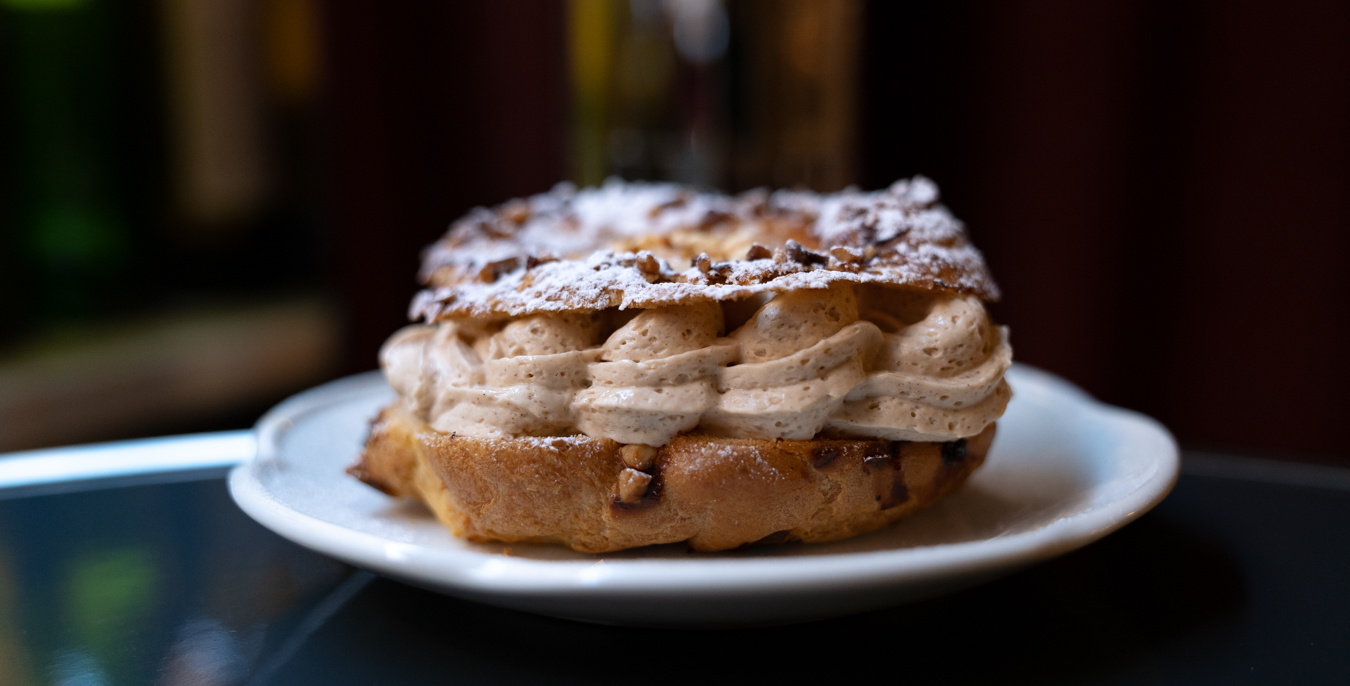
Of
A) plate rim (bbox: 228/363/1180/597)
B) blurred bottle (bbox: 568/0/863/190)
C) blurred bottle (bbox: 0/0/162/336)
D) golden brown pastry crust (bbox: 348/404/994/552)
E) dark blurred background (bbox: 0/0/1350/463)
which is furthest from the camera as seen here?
blurred bottle (bbox: 568/0/863/190)

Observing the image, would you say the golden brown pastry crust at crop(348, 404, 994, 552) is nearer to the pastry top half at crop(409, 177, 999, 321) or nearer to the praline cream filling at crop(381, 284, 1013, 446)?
the praline cream filling at crop(381, 284, 1013, 446)

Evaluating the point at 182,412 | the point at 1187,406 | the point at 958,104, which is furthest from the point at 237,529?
the point at 1187,406

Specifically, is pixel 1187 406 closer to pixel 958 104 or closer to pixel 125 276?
pixel 958 104

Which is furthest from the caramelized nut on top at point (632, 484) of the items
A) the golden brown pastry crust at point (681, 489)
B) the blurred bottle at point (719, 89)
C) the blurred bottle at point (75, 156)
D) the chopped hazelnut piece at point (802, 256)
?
the blurred bottle at point (75, 156)

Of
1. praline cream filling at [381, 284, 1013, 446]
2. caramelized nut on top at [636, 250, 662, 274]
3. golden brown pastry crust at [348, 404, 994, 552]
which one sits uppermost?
caramelized nut on top at [636, 250, 662, 274]

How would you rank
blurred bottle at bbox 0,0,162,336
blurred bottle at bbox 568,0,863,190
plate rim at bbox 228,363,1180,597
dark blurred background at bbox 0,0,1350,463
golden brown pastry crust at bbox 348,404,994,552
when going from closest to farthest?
plate rim at bbox 228,363,1180,597 < golden brown pastry crust at bbox 348,404,994,552 < blurred bottle at bbox 0,0,162,336 < dark blurred background at bbox 0,0,1350,463 < blurred bottle at bbox 568,0,863,190

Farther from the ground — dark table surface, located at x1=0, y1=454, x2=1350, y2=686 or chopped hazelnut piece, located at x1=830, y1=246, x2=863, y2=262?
chopped hazelnut piece, located at x1=830, y1=246, x2=863, y2=262

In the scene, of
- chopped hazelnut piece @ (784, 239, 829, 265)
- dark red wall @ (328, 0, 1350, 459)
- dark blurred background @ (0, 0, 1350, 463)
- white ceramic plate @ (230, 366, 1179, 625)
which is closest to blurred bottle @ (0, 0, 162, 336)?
dark blurred background @ (0, 0, 1350, 463)

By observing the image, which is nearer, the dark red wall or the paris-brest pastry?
the paris-brest pastry
